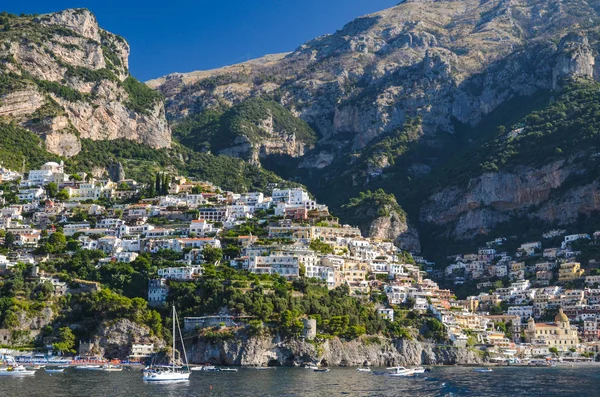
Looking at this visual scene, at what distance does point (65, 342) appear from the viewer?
103 metres

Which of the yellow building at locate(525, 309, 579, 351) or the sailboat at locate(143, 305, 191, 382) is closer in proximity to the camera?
the sailboat at locate(143, 305, 191, 382)

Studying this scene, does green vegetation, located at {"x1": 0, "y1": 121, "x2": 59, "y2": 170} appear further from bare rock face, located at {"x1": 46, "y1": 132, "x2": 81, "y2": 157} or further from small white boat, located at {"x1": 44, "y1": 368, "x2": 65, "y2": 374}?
small white boat, located at {"x1": 44, "y1": 368, "x2": 65, "y2": 374}

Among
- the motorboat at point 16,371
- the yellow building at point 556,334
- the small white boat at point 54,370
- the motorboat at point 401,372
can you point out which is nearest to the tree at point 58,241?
the small white boat at point 54,370

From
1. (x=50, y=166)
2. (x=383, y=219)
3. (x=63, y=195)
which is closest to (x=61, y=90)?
(x=50, y=166)

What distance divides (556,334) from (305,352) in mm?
48009

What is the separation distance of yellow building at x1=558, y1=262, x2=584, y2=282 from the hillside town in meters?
0.24

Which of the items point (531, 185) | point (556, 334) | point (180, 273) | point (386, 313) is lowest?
point (556, 334)

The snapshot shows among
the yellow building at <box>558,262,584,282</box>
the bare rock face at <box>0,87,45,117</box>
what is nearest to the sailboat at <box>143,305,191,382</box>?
the yellow building at <box>558,262,584,282</box>

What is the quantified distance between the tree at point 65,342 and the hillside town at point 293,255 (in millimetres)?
5748

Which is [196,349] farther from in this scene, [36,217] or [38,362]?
[36,217]

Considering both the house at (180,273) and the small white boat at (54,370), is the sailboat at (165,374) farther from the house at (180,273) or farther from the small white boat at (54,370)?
the house at (180,273)

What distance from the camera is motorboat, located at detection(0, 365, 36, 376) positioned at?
87.9m

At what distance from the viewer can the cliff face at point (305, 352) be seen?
103188 millimetres

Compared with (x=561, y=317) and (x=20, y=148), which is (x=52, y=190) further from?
(x=561, y=317)
